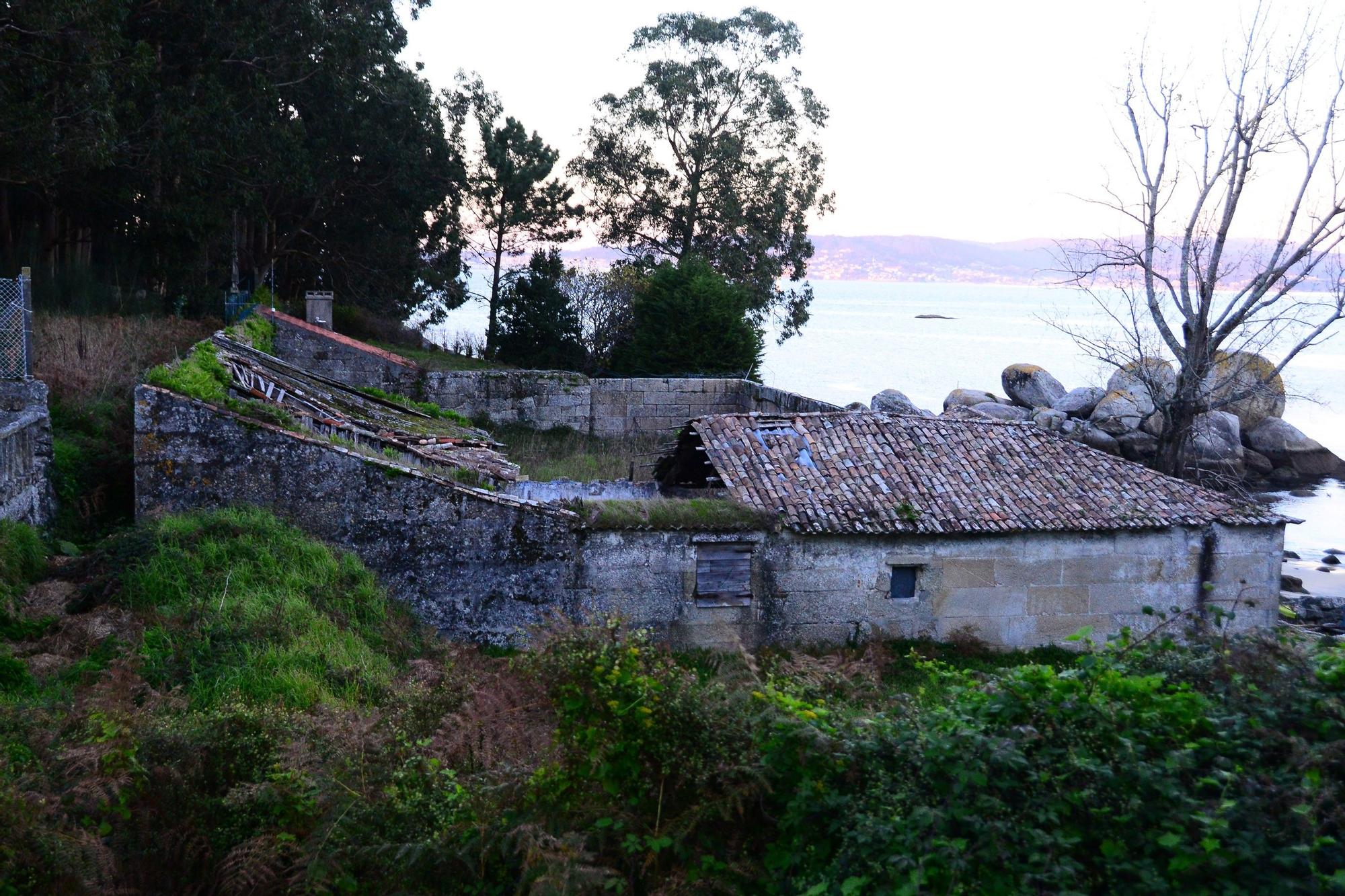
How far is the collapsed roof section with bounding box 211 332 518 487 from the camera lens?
44.4 ft

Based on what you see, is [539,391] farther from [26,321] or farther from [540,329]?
[26,321]

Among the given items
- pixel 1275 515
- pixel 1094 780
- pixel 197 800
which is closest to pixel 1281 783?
pixel 1094 780

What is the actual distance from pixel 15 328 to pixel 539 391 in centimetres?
1492

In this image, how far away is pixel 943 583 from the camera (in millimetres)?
14133

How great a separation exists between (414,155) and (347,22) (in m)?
5.56

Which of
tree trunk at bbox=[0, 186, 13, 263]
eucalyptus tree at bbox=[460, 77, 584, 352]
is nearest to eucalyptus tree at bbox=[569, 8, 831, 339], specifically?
eucalyptus tree at bbox=[460, 77, 584, 352]

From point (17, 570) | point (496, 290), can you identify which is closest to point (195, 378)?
point (17, 570)

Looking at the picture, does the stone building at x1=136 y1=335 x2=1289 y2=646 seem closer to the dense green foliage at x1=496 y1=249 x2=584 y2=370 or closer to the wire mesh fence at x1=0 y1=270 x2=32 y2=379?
the wire mesh fence at x1=0 y1=270 x2=32 y2=379

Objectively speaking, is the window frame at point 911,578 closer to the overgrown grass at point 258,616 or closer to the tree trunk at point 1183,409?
the overgrown grass at point 258,616

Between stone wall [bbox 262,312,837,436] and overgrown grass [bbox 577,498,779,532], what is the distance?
10119 mm

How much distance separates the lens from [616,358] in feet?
105

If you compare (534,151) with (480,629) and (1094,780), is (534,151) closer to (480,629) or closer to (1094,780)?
(480,629)

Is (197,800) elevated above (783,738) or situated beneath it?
situated beneath

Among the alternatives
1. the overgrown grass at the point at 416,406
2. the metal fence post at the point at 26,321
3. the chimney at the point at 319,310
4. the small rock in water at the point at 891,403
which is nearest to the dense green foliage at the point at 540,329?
the chimney at the point at 319,310
